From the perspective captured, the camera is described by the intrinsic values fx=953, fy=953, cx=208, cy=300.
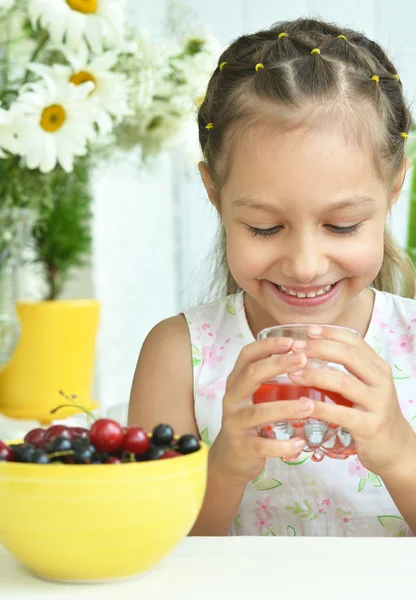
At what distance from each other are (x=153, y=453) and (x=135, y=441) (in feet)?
0.06

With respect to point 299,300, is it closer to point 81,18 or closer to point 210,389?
point 210,389

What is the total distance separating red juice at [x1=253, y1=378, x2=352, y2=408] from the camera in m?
0.97

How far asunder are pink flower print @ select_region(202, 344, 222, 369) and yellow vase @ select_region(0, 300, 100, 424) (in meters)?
1.29

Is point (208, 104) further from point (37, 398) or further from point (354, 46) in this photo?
point (37, 398)

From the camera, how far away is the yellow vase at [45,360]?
2.87 m

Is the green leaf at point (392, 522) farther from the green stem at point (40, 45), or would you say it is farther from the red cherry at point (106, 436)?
the green stem at point (40, 45)

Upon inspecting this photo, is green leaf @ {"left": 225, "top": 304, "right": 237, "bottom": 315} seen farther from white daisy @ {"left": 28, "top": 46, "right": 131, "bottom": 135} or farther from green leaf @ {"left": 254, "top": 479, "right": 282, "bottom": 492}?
white daisy @ {"left": 28, "top": 46, "right": 131, "bottom": 135}

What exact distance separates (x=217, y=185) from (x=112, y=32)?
0.50m

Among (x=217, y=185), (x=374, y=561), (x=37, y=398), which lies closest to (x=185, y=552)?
(x=374, y=561)

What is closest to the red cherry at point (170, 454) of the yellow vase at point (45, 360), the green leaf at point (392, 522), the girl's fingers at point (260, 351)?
the girl's fingers at point (260, 351)

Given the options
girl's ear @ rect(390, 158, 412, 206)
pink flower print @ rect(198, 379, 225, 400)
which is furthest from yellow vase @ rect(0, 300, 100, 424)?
girl's ear @ rect(390, 158, 412, 206)

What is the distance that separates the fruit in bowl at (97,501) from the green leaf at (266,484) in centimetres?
69

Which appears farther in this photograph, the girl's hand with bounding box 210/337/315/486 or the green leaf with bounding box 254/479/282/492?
the green leaf with bounding box 254/479/282/492

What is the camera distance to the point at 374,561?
851 millimetres
